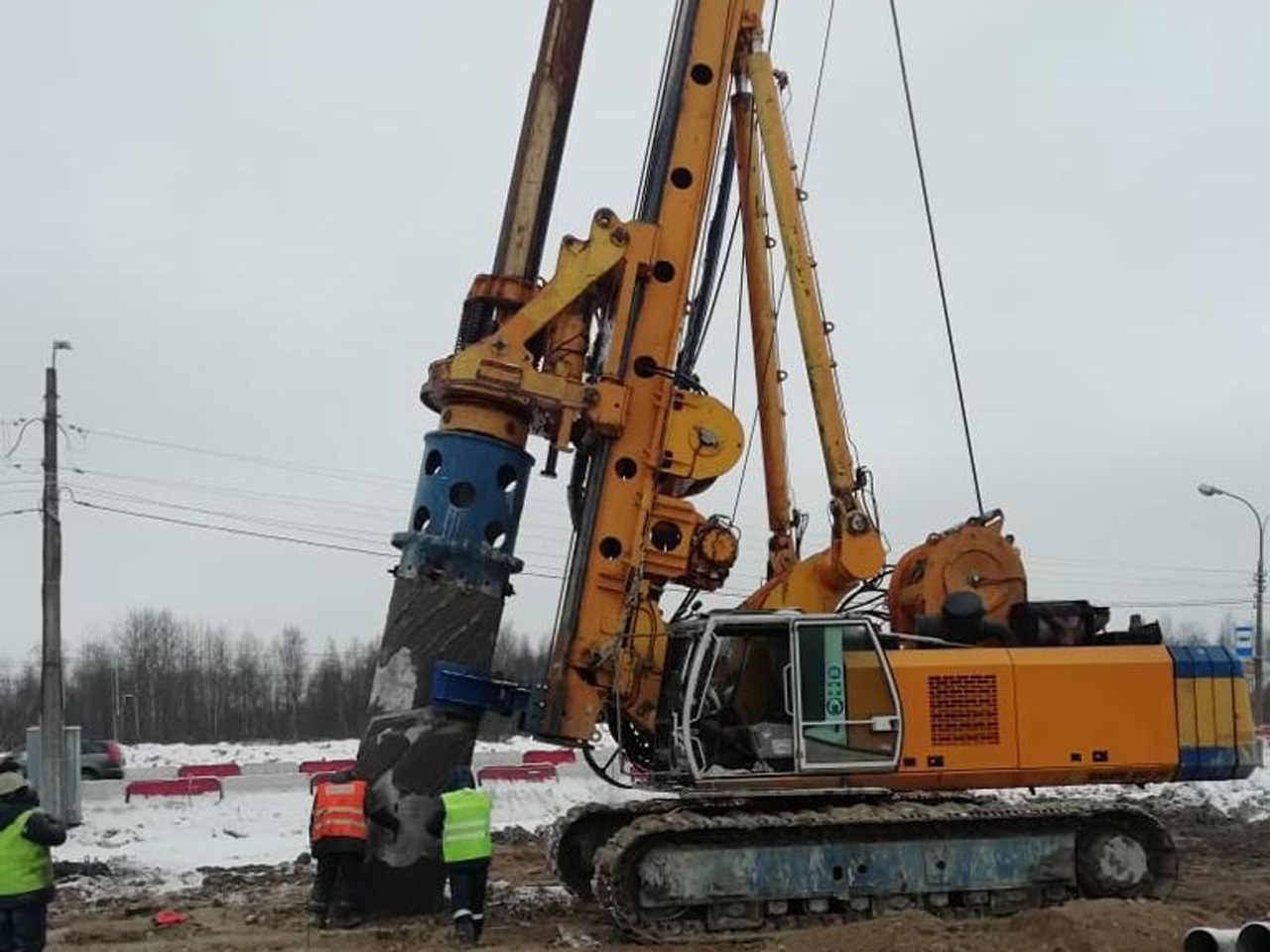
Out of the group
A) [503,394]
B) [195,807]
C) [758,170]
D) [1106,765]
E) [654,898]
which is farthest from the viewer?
[195,807]

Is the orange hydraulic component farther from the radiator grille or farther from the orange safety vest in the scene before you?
the orange safety vest

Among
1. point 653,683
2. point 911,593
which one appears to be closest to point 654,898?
point 653,683

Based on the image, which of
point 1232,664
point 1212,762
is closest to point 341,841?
point 1212,762

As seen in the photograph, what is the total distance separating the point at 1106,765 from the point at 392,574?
589 centimetres

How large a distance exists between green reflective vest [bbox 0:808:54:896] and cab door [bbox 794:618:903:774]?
5.25 metres

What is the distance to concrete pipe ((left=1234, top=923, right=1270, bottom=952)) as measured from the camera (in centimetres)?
629

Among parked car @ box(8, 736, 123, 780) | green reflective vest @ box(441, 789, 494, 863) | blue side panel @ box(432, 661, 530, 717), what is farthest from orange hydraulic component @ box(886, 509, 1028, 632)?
parked car @ box(8, 736, 123, 780)

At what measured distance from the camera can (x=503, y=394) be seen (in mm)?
11000

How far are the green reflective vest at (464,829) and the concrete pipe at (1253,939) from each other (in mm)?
5421

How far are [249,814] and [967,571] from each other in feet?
45.7

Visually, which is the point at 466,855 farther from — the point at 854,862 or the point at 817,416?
the point at 817,416

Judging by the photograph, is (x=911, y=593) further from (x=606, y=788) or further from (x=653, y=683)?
(x=606, y=788)

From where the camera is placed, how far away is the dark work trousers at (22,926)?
8624 mm

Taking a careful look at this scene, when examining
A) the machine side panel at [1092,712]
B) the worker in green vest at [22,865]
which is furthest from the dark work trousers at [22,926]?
the machine side panel at [1092,712]
